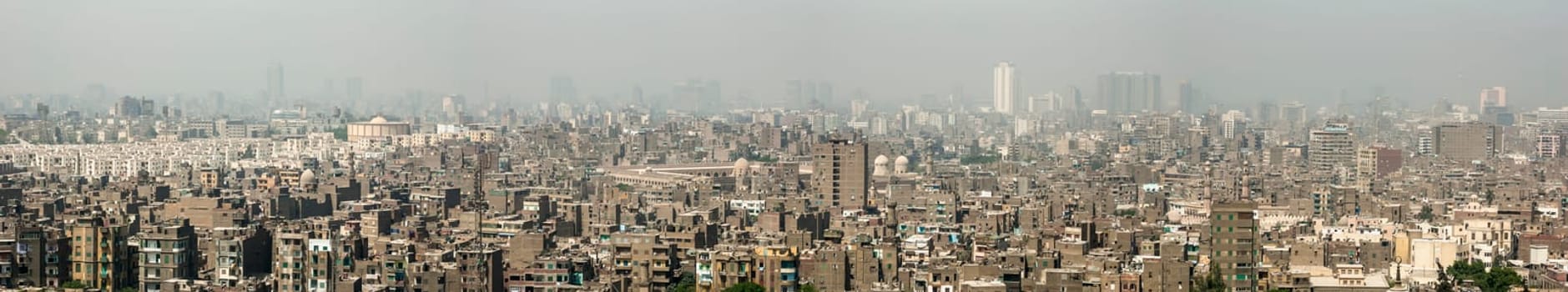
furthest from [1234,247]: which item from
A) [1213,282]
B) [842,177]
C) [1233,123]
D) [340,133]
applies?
[340,133]

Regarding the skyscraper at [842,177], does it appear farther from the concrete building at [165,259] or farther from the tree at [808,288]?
the concrete building at [165,259]

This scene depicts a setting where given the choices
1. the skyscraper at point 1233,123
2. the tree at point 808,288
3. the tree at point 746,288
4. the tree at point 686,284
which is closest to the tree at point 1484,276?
the tree at point 808,288

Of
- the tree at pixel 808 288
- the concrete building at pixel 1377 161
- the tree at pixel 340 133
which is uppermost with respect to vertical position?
the tree at pixel 340 133

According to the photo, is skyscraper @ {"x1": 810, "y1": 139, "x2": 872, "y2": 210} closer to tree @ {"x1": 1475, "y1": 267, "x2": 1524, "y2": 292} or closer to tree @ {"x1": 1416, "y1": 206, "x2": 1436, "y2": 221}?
tree @ {"x1": 1416, "y1": 206, "x2": 1436, "y2": 221}

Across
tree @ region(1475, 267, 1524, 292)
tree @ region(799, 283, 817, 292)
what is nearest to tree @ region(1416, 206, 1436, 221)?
tree @ region(1475, 267, 1524, 292)

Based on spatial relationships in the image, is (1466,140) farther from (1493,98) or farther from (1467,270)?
(1467,270)
